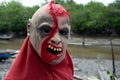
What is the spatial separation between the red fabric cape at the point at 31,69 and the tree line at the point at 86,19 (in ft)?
116

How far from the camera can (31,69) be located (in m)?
2.77

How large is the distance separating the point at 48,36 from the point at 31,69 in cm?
30

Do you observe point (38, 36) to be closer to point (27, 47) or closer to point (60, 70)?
point (27, 47)

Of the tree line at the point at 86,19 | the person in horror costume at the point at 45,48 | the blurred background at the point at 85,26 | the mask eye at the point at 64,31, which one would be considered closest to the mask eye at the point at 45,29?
the person in horror costume at the point at 45,48

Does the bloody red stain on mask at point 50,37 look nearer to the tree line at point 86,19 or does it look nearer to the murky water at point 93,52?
the murky water at point 93,52

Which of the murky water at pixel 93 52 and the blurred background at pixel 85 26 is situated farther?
the blurred background at pixel 85 26

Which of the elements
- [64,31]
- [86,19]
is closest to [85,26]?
[86,19]

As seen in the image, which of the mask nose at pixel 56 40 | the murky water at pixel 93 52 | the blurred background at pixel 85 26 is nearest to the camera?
the mask nose at pixel 56 40

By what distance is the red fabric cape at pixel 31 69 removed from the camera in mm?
2766

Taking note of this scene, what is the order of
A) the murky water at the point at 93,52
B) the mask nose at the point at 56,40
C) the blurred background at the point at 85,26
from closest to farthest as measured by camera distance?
the mask nose at the point at 56,40 → the murky water at the point at 93,52 → the blurred background at the point at 85,26

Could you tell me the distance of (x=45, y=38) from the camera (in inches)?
108

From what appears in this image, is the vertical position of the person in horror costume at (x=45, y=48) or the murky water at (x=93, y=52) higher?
the person in horror costume at (x=45, y=48)

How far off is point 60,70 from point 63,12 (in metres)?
0.49

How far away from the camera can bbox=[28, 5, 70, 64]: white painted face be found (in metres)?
2.74
